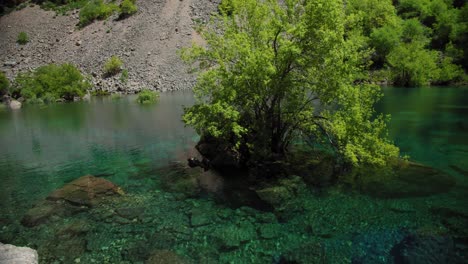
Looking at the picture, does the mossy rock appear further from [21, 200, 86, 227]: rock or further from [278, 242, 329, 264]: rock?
[21, 200, 86, 227]: rock

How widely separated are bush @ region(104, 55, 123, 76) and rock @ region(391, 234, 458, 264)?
87116 mm

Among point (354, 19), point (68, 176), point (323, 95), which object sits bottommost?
point (68, 176)

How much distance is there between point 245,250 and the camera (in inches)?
485

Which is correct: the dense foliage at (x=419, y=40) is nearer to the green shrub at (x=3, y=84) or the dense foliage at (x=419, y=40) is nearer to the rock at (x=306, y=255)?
the rock at (x=306, y=255)

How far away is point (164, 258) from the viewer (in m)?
11.9

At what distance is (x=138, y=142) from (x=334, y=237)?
22843 millimetres

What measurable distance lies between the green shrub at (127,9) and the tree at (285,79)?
310ft

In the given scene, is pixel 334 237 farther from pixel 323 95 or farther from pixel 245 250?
pixel 323 95

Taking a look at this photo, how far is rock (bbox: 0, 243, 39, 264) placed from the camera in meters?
10.8

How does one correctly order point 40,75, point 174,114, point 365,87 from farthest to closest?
point 40,75, point 174,114, point 365,87

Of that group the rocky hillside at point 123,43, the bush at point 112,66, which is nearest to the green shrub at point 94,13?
the rocky hillside at point 123,43

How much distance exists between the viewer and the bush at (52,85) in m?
78.6

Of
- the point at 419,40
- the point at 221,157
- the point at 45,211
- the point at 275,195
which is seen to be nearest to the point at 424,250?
the point at 275,195

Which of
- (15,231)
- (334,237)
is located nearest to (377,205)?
(334,237)
